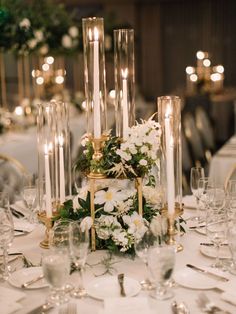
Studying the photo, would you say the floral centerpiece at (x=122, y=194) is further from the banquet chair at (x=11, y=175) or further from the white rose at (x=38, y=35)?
the white rose at (x=38, y=35)

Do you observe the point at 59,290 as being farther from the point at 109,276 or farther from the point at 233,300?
the point at 233,300

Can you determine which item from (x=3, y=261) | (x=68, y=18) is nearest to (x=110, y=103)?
(x=68, y=18)

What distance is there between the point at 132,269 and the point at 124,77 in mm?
794

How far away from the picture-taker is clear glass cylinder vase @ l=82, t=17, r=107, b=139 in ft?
7.54

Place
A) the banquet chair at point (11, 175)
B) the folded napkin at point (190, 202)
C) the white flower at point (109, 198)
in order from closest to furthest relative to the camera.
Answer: the white flower at point (109, 198), the folded napkin at point (190, 202), the banquet chair at point (11, 175)

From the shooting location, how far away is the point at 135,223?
2273 millimetres

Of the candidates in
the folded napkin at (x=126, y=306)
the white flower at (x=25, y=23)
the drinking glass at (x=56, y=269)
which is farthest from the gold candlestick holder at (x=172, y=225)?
the white flower at (x=25, y=23)

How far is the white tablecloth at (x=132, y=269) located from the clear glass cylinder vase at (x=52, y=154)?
0.56ft

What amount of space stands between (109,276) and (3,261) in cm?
42

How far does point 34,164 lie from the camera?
597 cm

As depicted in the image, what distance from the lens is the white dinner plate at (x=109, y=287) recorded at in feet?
6.55

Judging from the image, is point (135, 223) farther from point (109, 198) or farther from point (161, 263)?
point (161, 263)

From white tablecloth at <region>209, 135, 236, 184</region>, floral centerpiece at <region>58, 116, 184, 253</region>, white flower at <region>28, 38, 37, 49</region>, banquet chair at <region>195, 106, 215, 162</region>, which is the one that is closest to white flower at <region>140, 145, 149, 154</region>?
floral centerpiece at <region>58, 116, 184, 253</region>

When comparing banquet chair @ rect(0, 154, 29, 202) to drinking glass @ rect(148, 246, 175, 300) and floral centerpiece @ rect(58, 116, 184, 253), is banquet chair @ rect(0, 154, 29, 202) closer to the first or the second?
floral centerpiece @ rect(58, 116, 184, 253)
